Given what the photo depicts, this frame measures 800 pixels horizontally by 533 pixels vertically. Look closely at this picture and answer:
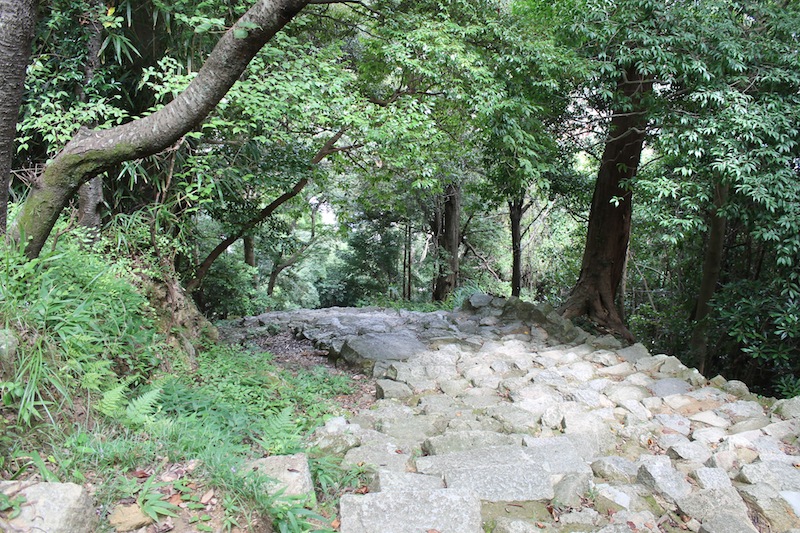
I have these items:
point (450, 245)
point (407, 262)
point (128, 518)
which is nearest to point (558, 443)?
point (128, 518)

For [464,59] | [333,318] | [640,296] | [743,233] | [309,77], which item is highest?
[464,59]

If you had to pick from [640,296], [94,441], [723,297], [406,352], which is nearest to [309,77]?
[406,352]

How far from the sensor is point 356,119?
199 inches

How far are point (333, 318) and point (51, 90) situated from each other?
5518 millimetres

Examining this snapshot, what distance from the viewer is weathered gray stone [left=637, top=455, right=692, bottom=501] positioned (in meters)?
2.90

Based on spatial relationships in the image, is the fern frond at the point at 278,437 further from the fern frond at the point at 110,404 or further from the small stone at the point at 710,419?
the small stone at the point at 710,419

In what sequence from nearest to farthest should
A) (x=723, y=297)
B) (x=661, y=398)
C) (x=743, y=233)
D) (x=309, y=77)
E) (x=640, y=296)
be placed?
(x=661, y=398)
(x=309, y=77)
(x=723, y=297)
(x=743, y=233)
(x=640, y=296)

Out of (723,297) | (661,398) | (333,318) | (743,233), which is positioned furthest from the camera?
(333,318)

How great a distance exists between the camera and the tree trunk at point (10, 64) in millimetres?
Answer: 2709

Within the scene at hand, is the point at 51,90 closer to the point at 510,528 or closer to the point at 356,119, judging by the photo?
the point at 356,119

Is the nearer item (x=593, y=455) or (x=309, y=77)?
(x=593, y=455)

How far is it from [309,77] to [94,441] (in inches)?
147

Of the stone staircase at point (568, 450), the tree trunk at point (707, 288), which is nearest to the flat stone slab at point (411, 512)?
the stone staircase at point (568, 450)

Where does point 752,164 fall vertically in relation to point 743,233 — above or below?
above
